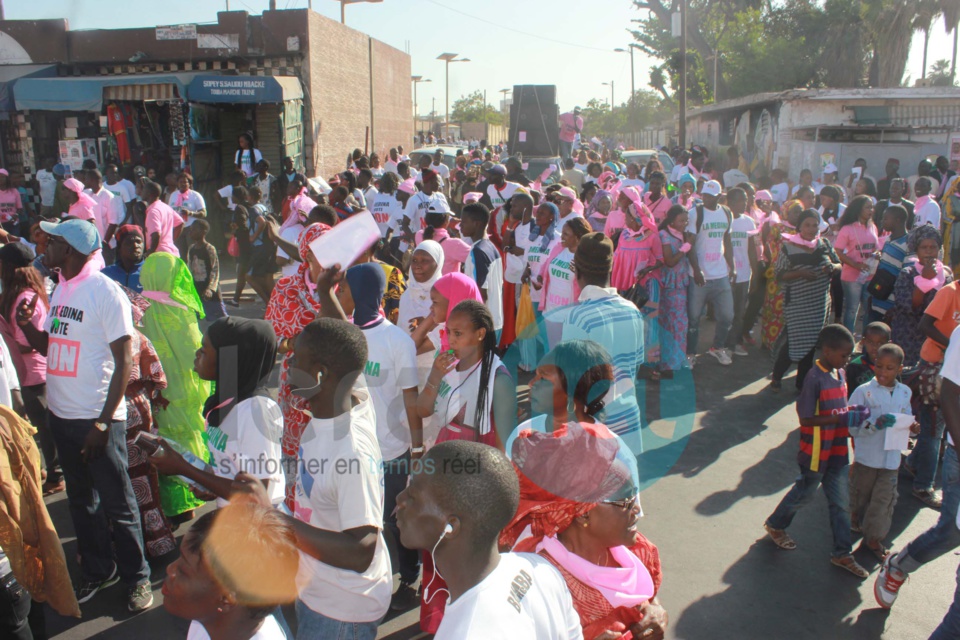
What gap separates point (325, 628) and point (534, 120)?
20590mm

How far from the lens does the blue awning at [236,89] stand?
44.7ft

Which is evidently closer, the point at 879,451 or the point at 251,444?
the point at 251,444

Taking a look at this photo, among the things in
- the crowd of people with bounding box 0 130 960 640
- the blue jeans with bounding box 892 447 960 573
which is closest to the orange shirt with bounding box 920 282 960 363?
the crowd of people with bounding box 0 130 960 640

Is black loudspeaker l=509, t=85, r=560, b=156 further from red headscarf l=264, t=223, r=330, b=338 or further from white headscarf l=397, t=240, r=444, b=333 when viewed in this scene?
red headscarf l=264, t=223, r=330, b=338

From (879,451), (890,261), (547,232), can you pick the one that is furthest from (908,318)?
(547,232)

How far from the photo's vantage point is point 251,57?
16.9 meters

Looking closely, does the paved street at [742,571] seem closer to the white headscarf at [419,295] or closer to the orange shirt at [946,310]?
the orange shirt at [946,310]

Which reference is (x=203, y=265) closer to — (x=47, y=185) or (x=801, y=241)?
(x=801, y=241)

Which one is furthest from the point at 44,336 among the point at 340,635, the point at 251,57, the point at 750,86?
the point at 750,86

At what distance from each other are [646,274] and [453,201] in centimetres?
784

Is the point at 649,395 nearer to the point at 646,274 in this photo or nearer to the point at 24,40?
the point at 646,274

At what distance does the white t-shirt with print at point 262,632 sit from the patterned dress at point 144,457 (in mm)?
2296

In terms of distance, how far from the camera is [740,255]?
8.36 meters

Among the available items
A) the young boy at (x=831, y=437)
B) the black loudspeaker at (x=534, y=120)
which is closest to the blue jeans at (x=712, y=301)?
the young boy at (x=831, y=437)
